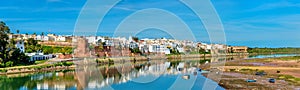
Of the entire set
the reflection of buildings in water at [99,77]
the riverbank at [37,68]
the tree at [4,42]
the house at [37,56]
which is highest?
the tree at [4,42]

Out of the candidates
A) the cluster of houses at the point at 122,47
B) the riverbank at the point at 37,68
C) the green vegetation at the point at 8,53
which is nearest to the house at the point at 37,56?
the green vegetation at the point at 8,53

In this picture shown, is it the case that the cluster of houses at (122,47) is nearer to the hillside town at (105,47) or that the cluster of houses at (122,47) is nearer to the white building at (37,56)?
the hillside town at (105,47)

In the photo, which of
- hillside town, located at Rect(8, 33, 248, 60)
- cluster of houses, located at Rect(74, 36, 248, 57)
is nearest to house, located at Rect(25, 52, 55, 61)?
hillside town, located at Rect(8, 33, 248, 60)

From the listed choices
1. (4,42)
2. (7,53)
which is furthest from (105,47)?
(7,53)

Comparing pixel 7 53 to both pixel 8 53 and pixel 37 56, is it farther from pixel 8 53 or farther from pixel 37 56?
pixel 37 56

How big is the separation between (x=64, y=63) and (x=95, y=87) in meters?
22.8

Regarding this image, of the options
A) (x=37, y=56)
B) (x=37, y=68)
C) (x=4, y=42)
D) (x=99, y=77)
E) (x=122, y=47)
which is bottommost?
(x=99, y=77)

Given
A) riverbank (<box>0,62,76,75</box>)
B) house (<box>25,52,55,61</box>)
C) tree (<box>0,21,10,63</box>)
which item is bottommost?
riverbank (<box>0,62,76,75</box>)

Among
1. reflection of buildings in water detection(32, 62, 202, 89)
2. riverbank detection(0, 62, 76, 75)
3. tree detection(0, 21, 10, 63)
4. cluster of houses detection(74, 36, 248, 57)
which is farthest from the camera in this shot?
cluster of houses detection(74, 36, 248, 57)

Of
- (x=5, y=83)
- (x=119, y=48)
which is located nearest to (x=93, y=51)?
(x=119, y=48)

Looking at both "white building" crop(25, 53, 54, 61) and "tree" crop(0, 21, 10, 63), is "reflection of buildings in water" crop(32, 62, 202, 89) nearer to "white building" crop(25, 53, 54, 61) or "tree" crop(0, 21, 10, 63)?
"tree" crop(0, 21, 10, 63)

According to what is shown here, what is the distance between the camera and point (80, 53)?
62344mm

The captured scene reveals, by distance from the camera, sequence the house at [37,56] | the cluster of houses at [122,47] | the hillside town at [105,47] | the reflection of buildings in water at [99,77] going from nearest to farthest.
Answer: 1. the reflection of buildings in water at [99,77]
2. the house at [37,56]
3. the hillside town at [105,47]
4. the cluster of houses at [122,47]

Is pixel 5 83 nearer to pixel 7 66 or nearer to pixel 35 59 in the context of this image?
pixel 7 66
